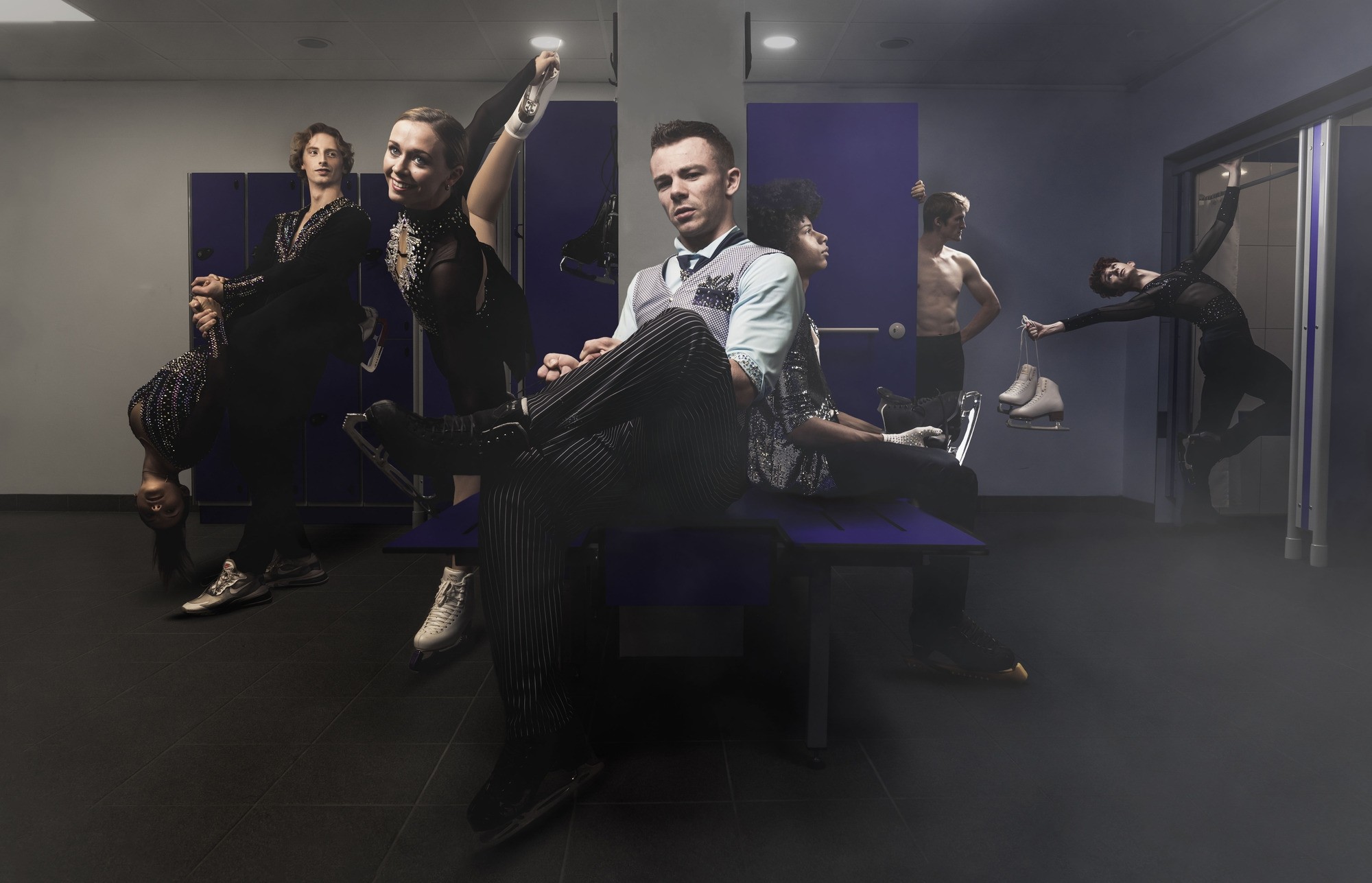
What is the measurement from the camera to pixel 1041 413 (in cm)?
295

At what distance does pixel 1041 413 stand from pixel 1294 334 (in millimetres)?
847

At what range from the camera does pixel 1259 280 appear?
2.95 metres

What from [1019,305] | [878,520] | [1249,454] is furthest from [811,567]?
[1249,454]

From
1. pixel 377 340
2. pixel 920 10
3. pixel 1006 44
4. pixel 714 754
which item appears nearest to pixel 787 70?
pixel 920 10

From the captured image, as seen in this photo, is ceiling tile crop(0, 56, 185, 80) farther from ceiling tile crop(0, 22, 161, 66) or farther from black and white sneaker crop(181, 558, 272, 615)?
black and white sneaker crop(181, 558, 272, 615)

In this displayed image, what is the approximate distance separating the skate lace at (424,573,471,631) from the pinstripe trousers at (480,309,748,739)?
0.69 meters

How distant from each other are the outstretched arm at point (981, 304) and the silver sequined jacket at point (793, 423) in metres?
2.18

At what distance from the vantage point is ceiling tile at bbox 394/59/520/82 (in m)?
2.57

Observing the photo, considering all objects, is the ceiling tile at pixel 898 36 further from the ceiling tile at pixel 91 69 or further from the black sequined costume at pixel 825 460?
the ceiling tile at pixel 91 69

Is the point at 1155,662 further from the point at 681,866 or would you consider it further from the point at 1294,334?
the point at 1294,334

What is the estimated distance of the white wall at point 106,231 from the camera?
106 inches

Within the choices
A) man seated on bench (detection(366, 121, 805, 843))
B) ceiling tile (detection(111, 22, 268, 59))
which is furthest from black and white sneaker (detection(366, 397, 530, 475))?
ceiling tile (detection(111, 22, 268, 59))

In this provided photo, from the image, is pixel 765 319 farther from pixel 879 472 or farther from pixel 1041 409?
pixel 1041 409

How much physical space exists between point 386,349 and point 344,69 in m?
1.10
